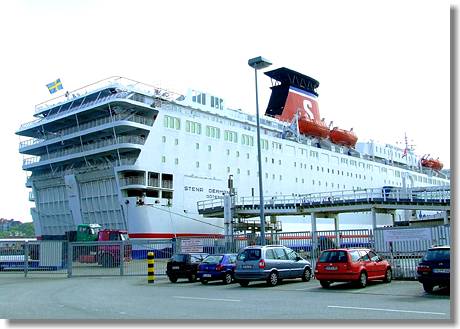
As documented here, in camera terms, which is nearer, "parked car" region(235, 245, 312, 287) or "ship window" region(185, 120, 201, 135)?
"parked car" region(235, 245, 312, 287)

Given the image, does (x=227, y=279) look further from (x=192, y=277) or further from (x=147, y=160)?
(x=147, y=160)

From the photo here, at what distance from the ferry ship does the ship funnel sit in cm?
539

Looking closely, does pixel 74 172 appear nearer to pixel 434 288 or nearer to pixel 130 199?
pixel 130 199

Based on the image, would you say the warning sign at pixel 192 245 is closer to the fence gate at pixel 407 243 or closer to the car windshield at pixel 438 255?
the fence gate at pixel 407 243

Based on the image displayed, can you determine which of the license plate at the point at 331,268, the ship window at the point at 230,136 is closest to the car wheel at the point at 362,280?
the license plate at the point at 331,268

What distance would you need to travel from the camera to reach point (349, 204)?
3641cm

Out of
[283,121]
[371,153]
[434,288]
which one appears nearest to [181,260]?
[434,288]

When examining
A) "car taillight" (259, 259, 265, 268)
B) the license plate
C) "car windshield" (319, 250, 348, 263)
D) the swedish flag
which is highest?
the swedish flag

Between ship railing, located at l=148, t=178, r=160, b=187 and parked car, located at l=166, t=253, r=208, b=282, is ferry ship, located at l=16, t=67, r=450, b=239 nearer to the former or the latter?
ship railing, located at l=148, t=178, r=160, b=187

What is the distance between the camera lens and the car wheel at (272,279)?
17.2m

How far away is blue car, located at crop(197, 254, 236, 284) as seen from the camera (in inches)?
744

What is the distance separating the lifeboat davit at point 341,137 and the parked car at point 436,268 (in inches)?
1925

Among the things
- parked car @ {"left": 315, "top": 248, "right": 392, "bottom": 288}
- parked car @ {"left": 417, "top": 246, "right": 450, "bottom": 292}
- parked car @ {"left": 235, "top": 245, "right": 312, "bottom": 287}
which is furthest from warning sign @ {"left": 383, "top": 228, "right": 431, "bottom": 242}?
parked car @ {"left": 417, "top": 246, "right": 450, "bottom": 292}

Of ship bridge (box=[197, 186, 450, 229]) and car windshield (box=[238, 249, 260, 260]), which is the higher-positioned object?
ship bridge (box=[197, 186, 450, 229])
